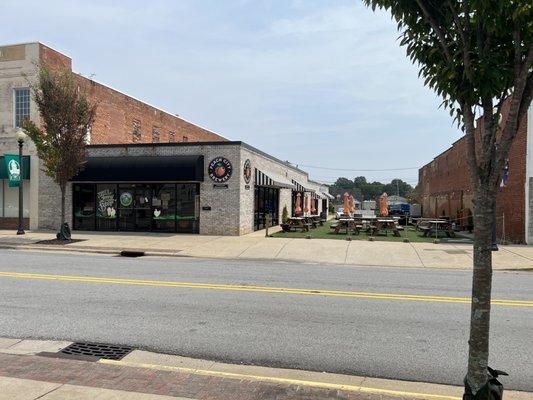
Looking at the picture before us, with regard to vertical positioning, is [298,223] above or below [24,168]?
below

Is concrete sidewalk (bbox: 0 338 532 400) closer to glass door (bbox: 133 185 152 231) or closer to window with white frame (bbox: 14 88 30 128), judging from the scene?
glass door (bbox: 133 185 152 231)

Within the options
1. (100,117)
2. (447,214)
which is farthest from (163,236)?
(447,214)

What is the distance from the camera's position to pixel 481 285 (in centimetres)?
332

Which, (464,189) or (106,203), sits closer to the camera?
(106,203)

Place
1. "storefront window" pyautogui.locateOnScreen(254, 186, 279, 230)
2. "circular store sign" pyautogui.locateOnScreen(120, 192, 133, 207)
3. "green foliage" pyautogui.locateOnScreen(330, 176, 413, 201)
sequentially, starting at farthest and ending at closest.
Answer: "green foliage" pyautogui.locateOnScreen(330, 176, 413, 201), "storefront window" pyautogui.locateOnScreen(254, 186, 279, 230), "circular store sign" pyautogui.locateOnScreen(120, 192, 133, 207)

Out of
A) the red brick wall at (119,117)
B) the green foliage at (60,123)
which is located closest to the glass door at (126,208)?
the green foliage at (60,123)

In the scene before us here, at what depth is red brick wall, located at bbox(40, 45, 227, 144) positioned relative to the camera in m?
25.8

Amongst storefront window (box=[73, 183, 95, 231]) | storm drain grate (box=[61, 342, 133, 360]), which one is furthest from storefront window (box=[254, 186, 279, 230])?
storm drain grate (box=[61, 342, 133, 360])

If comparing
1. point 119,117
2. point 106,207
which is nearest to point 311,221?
→ point 106,207

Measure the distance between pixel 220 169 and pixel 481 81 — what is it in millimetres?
19655

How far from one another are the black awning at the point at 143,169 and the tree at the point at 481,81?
19191 mm

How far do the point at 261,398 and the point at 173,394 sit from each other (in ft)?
2.56

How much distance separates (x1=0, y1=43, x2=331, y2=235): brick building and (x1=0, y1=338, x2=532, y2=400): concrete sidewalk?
1709 cm

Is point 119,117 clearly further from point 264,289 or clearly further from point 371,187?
point 371,187
